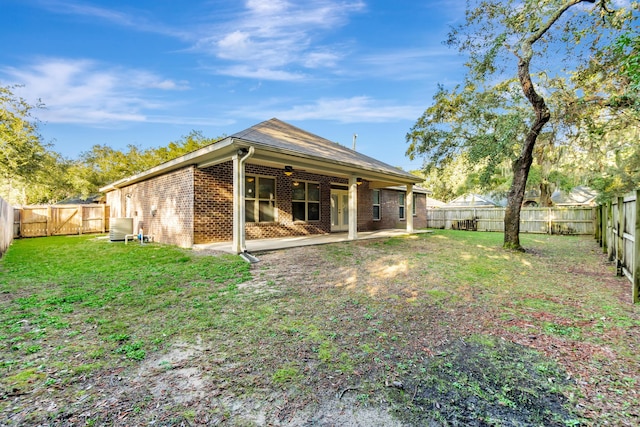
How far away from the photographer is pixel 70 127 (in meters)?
22.2

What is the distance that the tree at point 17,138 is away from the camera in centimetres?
1533

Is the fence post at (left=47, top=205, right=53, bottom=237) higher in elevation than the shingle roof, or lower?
lower

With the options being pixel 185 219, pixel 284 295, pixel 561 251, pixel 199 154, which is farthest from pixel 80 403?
pixel 561 251

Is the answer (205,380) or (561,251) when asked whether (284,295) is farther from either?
(561,251)

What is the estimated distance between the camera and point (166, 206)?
10297 millimetres

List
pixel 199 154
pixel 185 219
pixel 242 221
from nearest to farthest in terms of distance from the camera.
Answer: pixel 242 221 < pixel 199 154 < pixel 185 219

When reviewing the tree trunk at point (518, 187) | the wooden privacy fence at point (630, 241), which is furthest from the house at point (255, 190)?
the wooden privacy fence at point (630, 241)

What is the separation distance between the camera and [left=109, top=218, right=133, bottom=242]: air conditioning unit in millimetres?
11406

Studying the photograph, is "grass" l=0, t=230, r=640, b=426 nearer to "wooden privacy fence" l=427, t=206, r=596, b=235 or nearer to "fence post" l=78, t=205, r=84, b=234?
"wooden privacy fence" l=427, t=206, r=596, b=235

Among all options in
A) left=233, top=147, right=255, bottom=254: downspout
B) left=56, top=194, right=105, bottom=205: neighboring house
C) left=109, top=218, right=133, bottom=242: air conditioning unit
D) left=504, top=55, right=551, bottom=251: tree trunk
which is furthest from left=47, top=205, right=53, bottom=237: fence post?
left=504, top=55, right=551, bottom=251: tree trunk

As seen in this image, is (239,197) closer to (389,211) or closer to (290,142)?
(290,142)

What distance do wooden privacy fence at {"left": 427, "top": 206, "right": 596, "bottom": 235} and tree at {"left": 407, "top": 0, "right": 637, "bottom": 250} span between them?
8532 millimetres

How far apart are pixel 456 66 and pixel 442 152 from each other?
3426 mm

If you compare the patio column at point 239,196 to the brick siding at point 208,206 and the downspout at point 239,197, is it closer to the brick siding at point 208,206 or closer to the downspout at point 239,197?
the downspout at point 239,197
